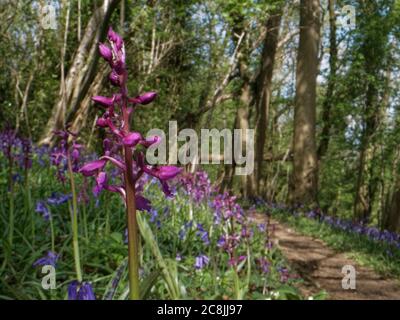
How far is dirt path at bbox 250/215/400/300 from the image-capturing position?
499 cm

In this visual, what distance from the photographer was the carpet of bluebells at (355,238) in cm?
675

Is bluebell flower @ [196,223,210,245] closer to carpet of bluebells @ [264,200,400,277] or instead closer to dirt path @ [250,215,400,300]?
dirt path @ [250,215,400,300]

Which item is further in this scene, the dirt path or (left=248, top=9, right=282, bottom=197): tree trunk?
(left=248, top=9, right=282, bottom=197): tree trunk

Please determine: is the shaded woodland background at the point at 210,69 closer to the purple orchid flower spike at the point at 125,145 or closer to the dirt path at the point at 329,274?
the dirt path at the point at 329,274

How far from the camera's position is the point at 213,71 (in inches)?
420

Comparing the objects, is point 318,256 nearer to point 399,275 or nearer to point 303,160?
point 399,275

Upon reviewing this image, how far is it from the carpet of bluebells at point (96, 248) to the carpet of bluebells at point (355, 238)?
1972mm

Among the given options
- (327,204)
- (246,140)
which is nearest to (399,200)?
(246,140)

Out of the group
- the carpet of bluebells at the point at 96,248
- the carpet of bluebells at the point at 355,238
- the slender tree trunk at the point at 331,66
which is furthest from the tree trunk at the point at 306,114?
the carpet of bluebells at the point at 96,248

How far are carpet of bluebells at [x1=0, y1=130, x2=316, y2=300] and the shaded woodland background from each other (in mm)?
1588

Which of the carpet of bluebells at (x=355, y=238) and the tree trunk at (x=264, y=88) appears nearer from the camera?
the carpet of bluebells at (x=355, y=238)

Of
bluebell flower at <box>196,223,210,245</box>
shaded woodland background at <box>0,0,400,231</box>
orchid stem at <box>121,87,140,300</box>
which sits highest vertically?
shaded woodland background at <box>0,0,400,231</box>

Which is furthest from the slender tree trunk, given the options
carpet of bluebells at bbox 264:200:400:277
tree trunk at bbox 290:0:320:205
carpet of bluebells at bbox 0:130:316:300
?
carpet of bluebells at bbox 0:130:316:300
